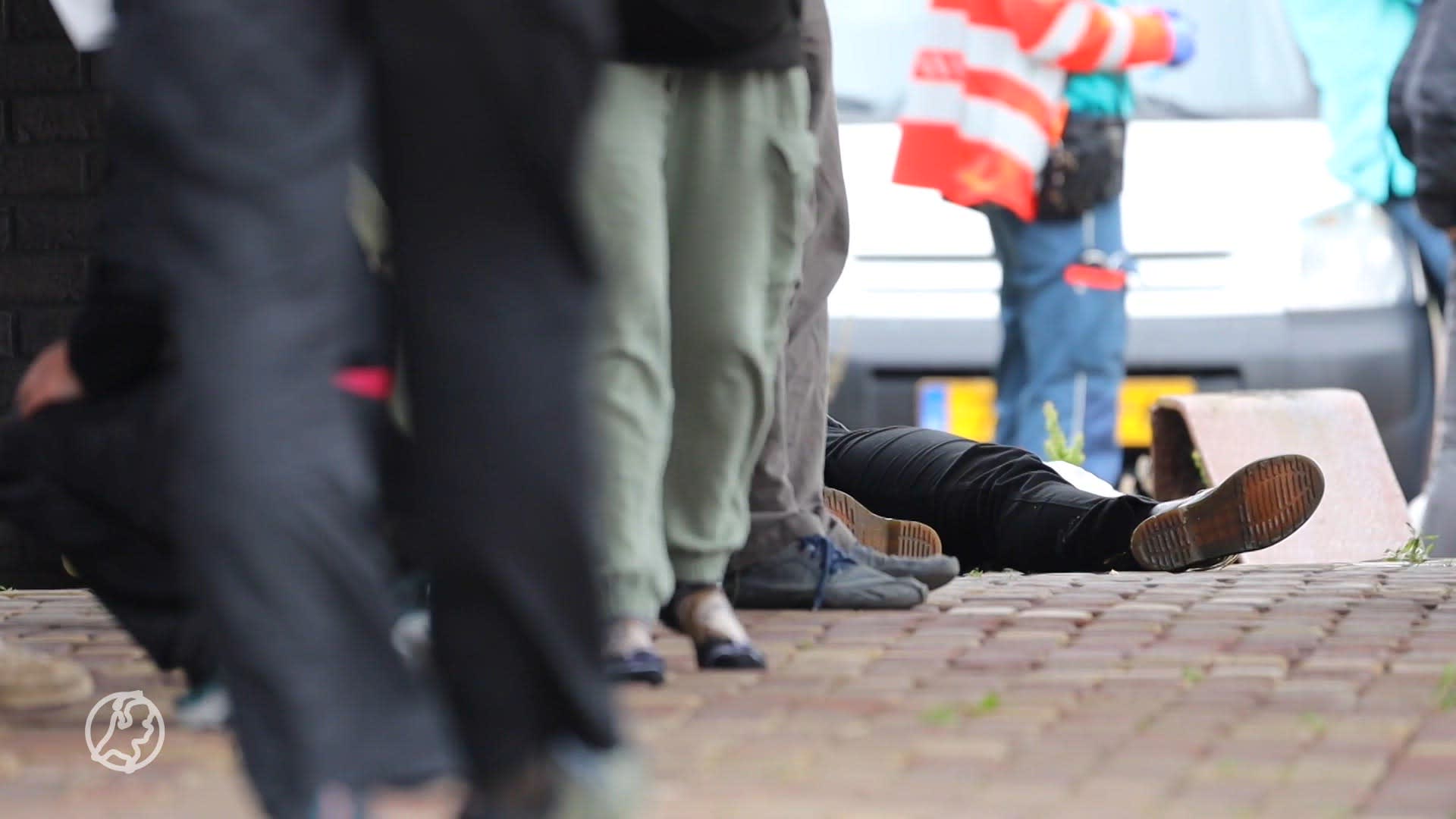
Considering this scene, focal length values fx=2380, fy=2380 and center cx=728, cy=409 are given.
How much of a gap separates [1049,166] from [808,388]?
4056mm

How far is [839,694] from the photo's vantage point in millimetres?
3662

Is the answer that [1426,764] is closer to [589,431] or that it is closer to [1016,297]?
[589,431]

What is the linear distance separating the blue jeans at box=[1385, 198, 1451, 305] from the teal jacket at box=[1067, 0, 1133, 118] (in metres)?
1.11

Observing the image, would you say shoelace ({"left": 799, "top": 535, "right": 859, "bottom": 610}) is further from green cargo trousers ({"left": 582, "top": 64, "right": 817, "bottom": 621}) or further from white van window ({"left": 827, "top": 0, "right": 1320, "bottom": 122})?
white van window ({"left": 827, "top": 0, "right": 1320, "bottom": 122})

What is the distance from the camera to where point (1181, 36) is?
848 cm

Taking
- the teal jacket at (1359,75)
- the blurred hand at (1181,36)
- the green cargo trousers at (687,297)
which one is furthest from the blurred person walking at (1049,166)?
the green cargo trousers at (687,297)

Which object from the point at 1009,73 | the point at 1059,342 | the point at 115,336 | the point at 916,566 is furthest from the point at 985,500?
the point at 115,336

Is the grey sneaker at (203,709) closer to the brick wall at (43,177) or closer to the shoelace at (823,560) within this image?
the shoelace at (823,560)

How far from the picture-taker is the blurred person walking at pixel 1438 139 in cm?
661

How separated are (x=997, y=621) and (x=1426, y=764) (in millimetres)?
1783

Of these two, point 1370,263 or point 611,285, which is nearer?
point 611,285

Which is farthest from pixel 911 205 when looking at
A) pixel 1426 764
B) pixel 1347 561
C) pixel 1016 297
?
pixel 1426 764

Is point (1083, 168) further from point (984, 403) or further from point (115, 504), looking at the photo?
point (115, 504)

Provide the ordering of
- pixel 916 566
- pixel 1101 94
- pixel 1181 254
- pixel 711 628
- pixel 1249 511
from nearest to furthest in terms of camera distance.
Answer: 1. pixel 711 628
2. pixel 916 566
3. pixel 1249 511
4. pixel 1181 254
5. pixel 1101 94
